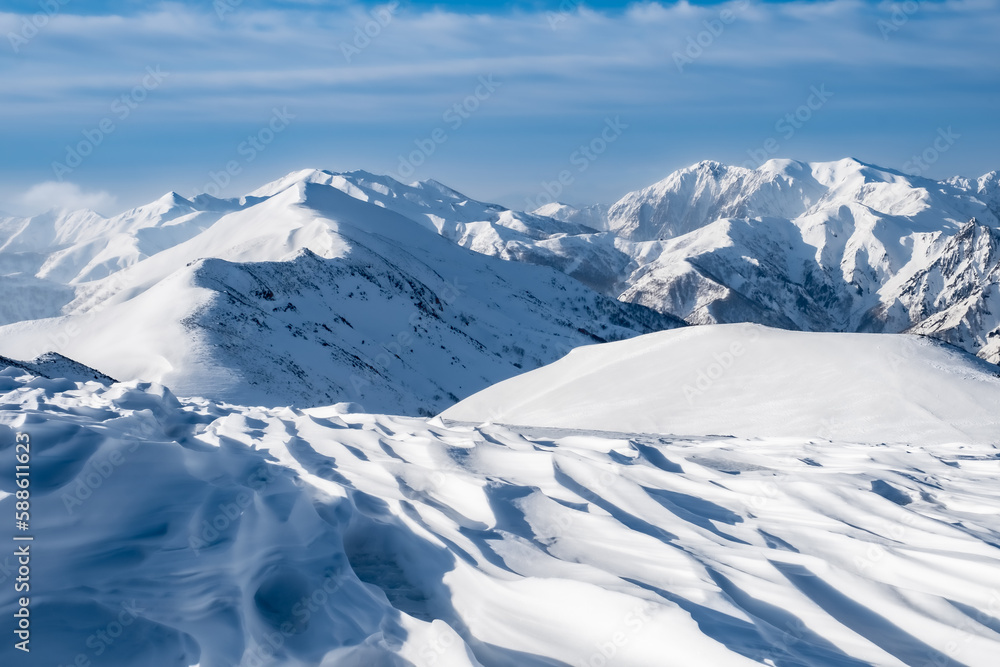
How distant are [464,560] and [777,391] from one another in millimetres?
15685

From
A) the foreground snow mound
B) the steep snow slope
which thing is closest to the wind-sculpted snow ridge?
the foreground snow mound

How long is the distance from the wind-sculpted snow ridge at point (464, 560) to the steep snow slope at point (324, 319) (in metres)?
25.1

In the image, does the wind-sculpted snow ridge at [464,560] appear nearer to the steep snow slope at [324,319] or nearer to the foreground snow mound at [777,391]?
the foreground snow mound at [777,391]

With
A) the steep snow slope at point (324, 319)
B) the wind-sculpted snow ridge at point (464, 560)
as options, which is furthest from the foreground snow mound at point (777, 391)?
the steep snow slope at point (324, 319)

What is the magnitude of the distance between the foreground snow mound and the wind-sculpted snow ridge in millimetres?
7934

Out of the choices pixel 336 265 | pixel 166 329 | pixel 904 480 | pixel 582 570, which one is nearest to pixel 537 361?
pixel 336 265

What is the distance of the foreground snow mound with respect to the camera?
677 inches

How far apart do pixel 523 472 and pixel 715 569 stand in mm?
3503

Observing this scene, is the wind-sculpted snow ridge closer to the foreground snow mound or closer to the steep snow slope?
the foreground snow mound

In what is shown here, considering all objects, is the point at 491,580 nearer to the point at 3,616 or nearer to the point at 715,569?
the point at 715,569

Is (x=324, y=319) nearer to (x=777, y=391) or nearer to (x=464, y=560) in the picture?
(x=777, y=391)

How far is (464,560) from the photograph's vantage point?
6.07 metres

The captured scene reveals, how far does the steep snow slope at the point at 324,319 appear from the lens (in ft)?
131

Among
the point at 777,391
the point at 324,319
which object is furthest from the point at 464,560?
the point at 324,319
